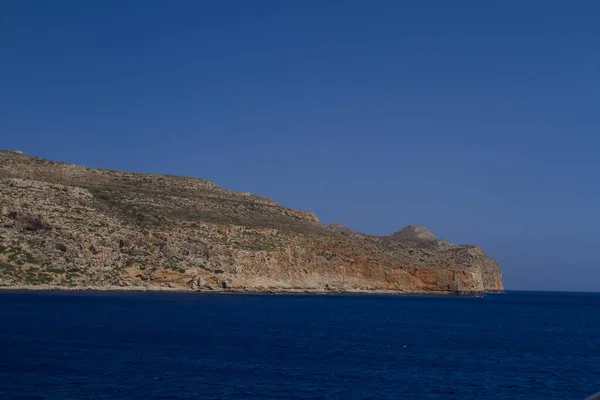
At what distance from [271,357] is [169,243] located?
Answer: 203ft

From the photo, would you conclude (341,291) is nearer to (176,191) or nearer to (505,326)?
(176,191)

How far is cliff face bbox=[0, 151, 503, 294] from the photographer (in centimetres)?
9131

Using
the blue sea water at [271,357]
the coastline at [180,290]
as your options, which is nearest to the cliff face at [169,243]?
the coastline at [180,290]

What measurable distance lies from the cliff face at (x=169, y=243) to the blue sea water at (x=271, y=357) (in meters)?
21.7

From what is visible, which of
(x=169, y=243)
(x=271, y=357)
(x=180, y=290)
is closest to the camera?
(x=271, y=357)

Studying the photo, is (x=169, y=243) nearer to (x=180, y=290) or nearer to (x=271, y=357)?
(x=180, y=290)

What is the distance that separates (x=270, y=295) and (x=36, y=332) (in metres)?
70.3

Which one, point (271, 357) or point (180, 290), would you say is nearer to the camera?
point (271, 357)

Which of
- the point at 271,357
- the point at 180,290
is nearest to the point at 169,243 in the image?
the point at 180,290

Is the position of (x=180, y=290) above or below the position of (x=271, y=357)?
above

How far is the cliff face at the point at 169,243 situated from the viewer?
3595 inches

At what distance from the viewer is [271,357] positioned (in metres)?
40.3

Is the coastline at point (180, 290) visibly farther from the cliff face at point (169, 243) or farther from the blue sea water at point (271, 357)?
the blue sea water at point (271, 357)

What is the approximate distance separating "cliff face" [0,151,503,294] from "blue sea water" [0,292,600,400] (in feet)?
71.2
